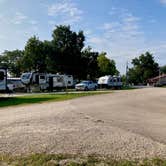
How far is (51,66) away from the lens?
7925 centimetres

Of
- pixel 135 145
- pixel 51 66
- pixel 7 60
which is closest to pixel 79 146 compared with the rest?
pixel 135 145

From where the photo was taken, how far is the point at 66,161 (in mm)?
7648

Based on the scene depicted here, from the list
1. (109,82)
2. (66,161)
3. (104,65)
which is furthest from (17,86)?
(66,161)

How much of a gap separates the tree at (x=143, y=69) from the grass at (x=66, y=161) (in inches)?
5110

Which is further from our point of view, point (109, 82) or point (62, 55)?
point (62, 55)

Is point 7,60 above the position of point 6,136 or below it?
above

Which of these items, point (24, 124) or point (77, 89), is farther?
point (77, 89)

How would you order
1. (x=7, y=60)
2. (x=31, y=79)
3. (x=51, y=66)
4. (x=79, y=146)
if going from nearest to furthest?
(x=79, y=146) → (x=31, y=79) → (x=51, y=66) → (x=7, y=60)

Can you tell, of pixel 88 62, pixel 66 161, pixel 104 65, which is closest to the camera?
pixel 66 161

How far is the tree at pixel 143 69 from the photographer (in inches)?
5442

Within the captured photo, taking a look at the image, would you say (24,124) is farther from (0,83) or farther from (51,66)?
(51,66)

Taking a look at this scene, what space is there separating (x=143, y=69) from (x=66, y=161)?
5317 inches

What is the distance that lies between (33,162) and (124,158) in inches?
76.0

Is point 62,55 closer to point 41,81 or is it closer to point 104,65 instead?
point 104,65
